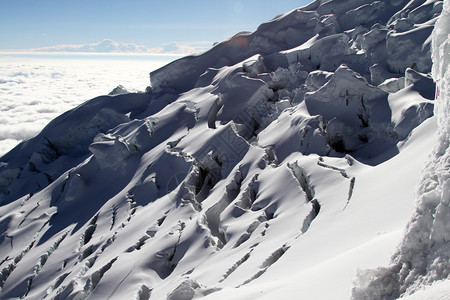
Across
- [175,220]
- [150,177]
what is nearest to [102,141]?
[150,177]

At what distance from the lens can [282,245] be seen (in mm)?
12508

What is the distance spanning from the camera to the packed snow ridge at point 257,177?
23.2 feet

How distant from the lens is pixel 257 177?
19.5 metres

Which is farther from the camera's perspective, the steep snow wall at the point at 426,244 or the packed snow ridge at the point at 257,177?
the packed snow ridge at the point at 257,177

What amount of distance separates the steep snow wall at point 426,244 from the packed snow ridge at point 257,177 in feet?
0.07

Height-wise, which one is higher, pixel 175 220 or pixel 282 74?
pixel 282 74

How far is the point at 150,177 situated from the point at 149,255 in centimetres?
830

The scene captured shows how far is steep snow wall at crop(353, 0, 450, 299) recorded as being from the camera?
470cm

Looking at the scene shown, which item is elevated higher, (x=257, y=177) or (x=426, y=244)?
(x=426, y=244)

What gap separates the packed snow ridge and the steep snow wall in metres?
0.02

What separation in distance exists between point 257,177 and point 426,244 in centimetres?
1450

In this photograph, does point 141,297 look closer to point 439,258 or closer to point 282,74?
point 439,258

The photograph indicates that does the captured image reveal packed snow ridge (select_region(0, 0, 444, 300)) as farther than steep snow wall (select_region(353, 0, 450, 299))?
Yes

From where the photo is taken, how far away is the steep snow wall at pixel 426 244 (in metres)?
4.70
